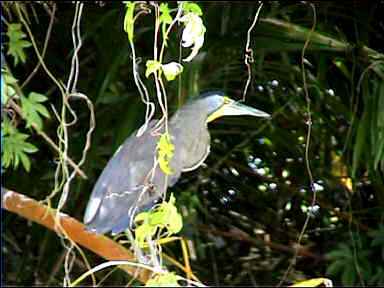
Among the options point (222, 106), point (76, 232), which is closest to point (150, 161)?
point (222, 106)

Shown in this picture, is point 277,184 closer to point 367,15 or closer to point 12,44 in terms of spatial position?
point 367,15

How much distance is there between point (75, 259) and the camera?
1109mm

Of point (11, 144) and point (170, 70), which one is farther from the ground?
point (170, 70)

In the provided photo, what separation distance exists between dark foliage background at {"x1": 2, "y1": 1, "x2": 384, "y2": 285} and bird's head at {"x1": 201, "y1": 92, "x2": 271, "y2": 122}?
0.6 inches

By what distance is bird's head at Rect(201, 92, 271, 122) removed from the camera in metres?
0.73

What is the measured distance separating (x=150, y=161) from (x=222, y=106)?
8 cm

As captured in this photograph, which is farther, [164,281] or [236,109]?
[236,109]

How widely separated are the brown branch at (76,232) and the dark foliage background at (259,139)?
15cm

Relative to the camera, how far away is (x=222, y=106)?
73 centimetres

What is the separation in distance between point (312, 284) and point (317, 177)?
0.54 ft

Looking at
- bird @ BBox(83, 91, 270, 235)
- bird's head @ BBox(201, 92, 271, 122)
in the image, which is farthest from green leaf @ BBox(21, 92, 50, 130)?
bird's head @ BBox(201, 92, 271, 122)

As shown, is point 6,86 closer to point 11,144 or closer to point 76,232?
point 11,144

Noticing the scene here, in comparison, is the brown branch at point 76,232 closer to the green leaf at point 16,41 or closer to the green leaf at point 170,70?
the green leaf at point 16,41

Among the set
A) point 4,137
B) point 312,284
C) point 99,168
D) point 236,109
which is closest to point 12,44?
point 4,137
